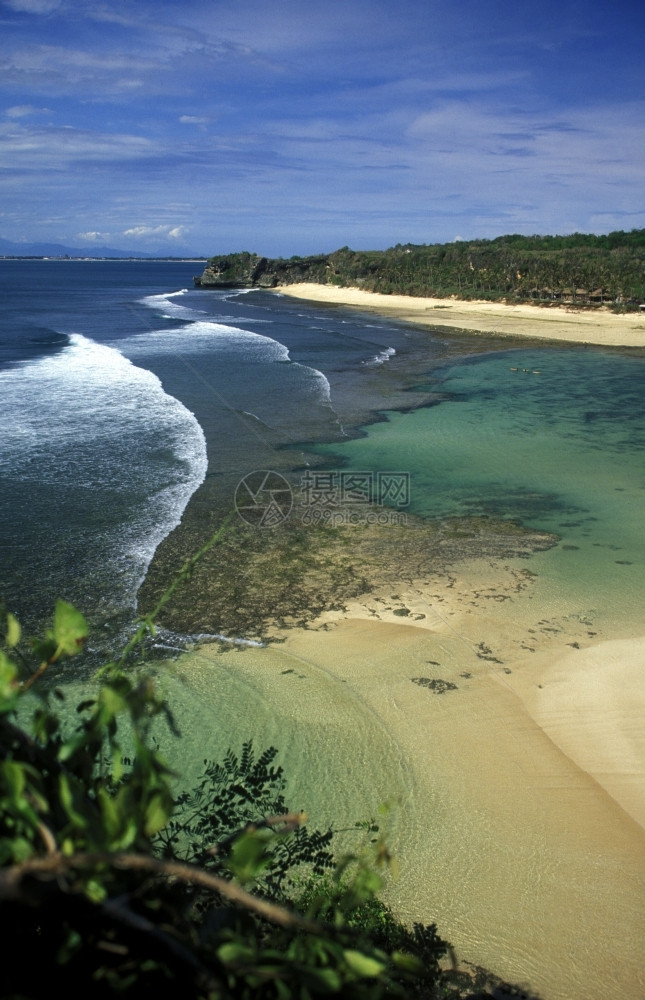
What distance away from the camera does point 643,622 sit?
8961mm

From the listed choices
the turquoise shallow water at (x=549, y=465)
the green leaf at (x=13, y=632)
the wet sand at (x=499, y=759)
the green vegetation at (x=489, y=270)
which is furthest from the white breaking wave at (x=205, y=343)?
the green leaf at (x=13, y=632)

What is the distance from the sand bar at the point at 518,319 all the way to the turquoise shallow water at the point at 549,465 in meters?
15.1

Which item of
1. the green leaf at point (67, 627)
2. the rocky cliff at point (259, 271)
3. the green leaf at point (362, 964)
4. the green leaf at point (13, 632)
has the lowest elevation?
the green leaf at point (362, 964)

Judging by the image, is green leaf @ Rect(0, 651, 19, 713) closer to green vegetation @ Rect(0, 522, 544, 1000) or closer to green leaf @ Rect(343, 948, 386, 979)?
green vegetation @ Rect(0, 522, 544, 1000)

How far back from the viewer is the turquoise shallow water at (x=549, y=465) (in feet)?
34.2

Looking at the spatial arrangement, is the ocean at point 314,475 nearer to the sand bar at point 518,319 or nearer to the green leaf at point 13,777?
the green leaf at point 13,777

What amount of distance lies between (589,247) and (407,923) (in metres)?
76.3

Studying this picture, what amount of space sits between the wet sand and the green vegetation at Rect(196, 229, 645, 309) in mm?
47989

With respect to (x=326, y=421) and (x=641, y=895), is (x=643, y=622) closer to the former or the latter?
(x=641, y=895)

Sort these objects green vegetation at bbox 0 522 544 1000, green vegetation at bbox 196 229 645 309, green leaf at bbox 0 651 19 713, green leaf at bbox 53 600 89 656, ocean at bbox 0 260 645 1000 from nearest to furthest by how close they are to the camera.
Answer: green vegetation at bbox 0 522 544 1000, green leaf at bbox 0 651 19 713, green leaf at bbox 53 600 89 656, ocean at bbox 0 260 645 1000, green vegetation at bbox 196 229 645 309

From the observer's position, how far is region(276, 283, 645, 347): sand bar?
137 ft

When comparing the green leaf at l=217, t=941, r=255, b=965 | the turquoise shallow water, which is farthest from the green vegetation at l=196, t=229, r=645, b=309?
the green leaf at l=217, t=941, r=255, b=965

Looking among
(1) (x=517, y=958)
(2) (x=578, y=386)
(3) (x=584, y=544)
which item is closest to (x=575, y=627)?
(3) (x=584, y=544)

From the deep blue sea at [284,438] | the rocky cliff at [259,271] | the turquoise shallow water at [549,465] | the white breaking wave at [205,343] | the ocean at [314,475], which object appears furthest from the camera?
the rocky cliff at [259,271]
